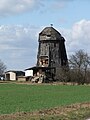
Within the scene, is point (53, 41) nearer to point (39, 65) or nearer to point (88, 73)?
point (39, 65)

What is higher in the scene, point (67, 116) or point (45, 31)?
point (45, 31)

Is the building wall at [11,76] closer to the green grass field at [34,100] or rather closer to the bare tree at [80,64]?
the bare tree at [80,64]

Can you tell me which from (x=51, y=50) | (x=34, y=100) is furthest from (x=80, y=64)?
(x=34, y=100)

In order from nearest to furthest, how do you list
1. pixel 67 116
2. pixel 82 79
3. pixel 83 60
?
pixel 67 116, pixel 82 79, pixel 83 60

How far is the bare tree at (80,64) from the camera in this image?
9988cm

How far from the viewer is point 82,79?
99375 mm

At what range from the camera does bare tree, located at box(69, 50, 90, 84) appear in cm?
9988

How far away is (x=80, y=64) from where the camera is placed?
111 m

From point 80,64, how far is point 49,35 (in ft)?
48.8

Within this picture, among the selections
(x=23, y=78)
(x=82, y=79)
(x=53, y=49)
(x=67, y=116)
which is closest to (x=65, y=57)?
(x=53, y=49)

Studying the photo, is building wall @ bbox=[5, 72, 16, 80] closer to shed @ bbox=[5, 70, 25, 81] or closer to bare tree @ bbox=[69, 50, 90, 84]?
shed @ bbox=[5, 70, 25, 81]

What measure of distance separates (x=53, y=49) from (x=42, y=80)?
15.6 meters

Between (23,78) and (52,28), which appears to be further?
(52,28)

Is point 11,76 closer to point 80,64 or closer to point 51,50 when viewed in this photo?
point 51,50
